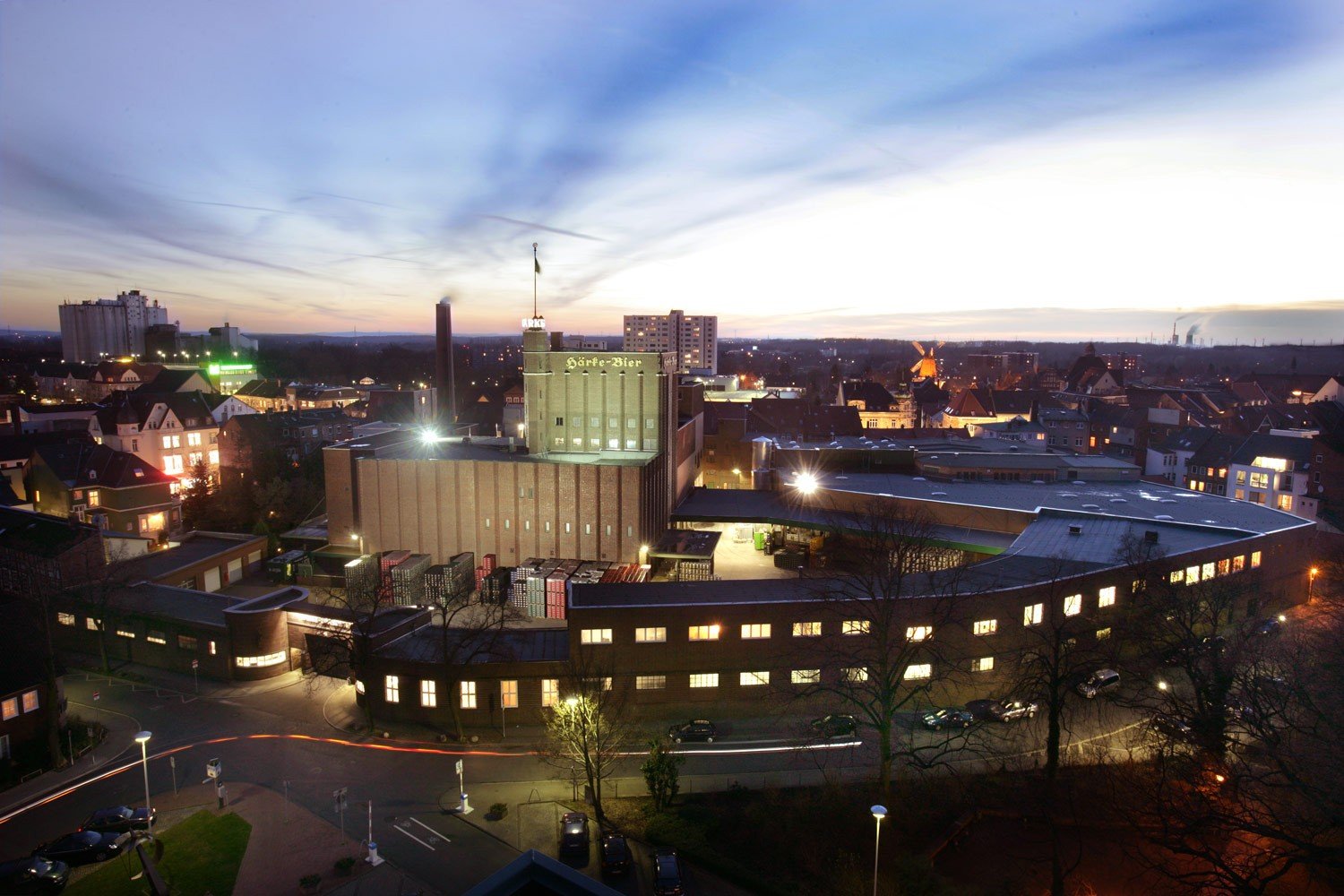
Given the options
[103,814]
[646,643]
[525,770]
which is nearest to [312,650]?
[103,814]

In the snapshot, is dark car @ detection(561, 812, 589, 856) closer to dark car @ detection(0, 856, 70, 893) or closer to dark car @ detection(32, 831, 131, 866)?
dark car @ detection(32, 831, 131, 866)

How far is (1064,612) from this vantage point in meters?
28.7

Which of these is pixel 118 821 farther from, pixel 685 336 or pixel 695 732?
pixel 685 336

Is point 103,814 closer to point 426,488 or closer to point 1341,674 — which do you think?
point 426,488

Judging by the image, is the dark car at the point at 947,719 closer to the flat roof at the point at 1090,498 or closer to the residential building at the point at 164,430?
the flat roof at the point at 1090,498

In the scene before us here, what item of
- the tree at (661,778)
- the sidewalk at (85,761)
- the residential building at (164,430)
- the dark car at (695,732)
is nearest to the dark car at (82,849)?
the sidewalk at (85,761)

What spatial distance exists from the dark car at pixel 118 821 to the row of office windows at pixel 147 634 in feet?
34.2

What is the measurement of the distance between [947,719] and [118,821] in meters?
25.2

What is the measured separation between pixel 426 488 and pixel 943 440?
40.4m

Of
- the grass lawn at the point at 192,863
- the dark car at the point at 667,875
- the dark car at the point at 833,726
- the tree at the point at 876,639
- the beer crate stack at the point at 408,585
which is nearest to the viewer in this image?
the dark car at the point at 667,875

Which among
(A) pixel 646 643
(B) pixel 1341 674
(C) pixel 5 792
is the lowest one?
(C) pixel 5 792

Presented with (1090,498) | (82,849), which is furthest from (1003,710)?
(82,849)

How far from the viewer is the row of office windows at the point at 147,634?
101 feet

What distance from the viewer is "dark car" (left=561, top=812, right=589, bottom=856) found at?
63.4ft
